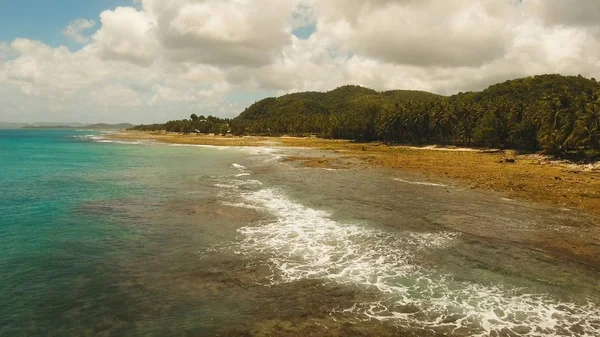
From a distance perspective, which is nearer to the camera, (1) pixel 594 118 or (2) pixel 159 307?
(2) pixel 159 307

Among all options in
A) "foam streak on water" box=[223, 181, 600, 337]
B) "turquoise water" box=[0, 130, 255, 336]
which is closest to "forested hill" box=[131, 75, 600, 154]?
"foam streak on water" box=[223, 181, 600, 337]

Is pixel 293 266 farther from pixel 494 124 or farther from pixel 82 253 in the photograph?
pixel 494 124

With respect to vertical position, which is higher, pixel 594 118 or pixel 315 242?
pixel 594 118

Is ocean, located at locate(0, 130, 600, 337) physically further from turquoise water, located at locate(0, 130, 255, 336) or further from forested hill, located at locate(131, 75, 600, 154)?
forested hill, located at locate(131, 75, 600, 154)

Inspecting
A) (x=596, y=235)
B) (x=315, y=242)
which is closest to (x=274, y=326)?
(x=315, y=242)

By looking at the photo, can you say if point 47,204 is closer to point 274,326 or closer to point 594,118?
point 274,326
